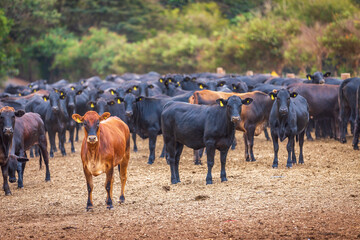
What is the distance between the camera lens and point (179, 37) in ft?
167

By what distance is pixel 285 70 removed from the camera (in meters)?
41.4

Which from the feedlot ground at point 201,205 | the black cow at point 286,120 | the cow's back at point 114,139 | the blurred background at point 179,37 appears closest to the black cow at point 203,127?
the feedlot ground at point 201,205

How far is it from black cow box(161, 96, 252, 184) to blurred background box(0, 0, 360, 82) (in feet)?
54.6

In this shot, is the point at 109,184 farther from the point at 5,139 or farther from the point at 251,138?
the point at 251,138

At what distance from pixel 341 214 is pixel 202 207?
222 cm

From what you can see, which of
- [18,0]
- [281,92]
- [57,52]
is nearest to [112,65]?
[57,52]

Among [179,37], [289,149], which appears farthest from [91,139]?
[179,37]

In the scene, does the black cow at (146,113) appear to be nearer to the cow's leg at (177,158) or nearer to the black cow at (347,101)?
the cow's leg at (177,158)

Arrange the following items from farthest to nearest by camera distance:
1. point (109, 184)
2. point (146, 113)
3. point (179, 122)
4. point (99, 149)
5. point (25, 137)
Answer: point (146, 113)
point (25, 137)
point (179, 122)
point (109, 184)
point (99, 149)

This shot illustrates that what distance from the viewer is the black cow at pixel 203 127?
11.2 m

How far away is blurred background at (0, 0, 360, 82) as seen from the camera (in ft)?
106

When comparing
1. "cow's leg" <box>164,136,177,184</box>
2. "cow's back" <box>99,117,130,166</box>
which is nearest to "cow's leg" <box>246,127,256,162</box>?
"cow's leg" <box>164,136,177,184</box>

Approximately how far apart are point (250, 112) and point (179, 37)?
36.7 m

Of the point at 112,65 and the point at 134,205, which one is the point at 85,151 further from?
the point at 112,65
